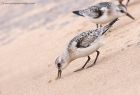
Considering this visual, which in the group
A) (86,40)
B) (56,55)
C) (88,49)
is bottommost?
(56,55)

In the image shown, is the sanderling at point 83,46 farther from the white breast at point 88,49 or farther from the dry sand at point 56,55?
the dry sand at point 56,55

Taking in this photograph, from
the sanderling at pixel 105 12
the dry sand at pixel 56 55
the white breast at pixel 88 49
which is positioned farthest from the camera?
the sanderling at pixel 105 12

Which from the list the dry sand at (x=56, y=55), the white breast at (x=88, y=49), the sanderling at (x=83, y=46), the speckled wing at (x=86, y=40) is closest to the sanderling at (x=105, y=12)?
the dry sand at (x=56, y=55)

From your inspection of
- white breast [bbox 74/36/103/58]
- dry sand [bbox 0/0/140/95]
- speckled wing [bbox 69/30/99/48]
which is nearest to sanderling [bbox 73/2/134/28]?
dry sand [bbox 0/0/140/95]

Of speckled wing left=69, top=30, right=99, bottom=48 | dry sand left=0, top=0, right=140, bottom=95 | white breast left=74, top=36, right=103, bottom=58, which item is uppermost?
speckled wing left=69, top=30, right=99, bottom=48

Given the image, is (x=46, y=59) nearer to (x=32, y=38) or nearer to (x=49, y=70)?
(x=49, y=70)

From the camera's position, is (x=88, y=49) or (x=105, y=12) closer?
(x=88, y=49)

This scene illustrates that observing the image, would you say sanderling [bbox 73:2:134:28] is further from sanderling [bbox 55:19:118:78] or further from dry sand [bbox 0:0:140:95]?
sanderling [bbox 55:19:118:78]

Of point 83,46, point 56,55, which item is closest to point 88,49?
point 83,46

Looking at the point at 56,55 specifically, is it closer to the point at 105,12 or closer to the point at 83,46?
the point at 105,12
